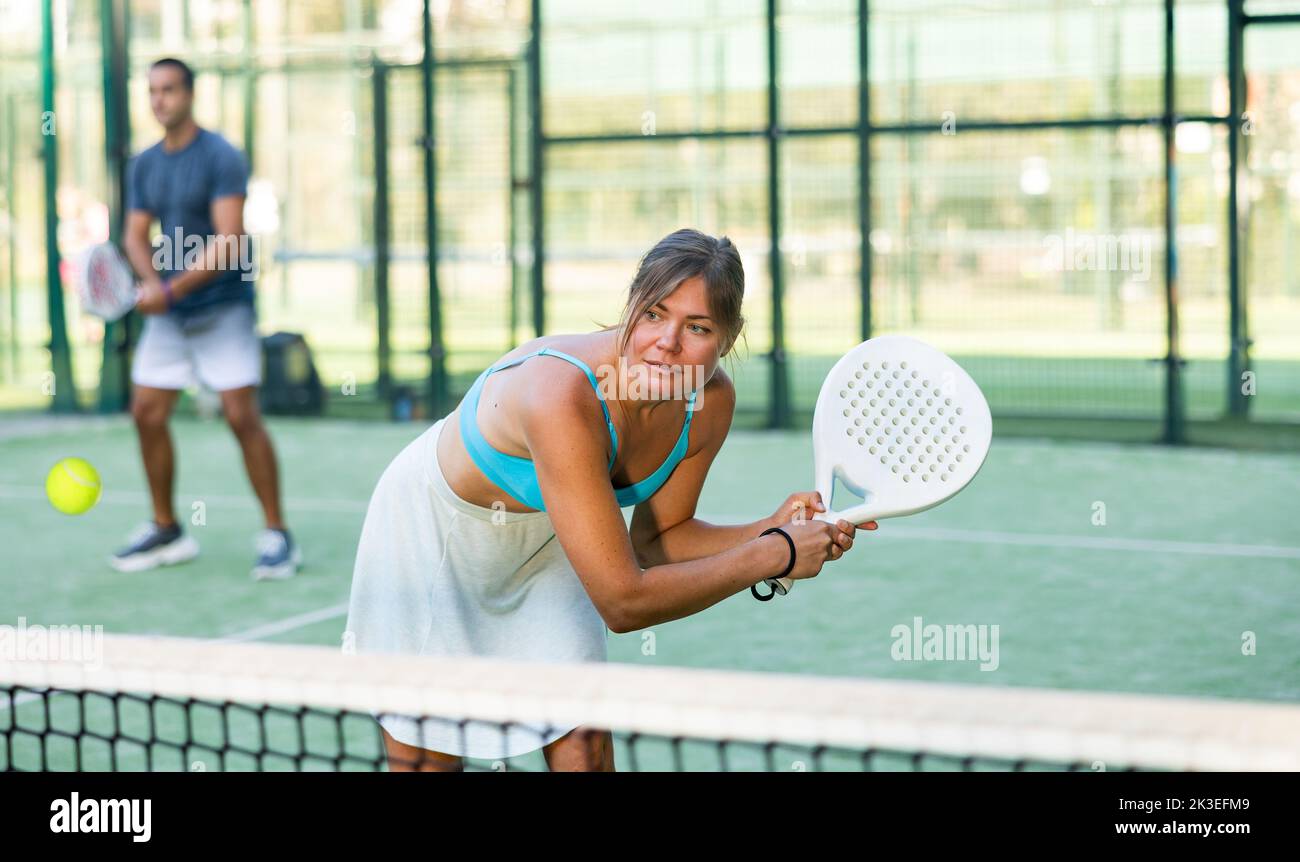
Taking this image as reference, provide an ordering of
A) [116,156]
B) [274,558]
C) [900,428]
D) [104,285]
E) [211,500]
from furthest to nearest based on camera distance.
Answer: [116,156] < [211,500] < [104,285] < [274,558] < [900,428]

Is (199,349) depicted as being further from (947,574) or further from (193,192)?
(947,574)

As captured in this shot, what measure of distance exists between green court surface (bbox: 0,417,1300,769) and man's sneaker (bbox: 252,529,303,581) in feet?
0.17

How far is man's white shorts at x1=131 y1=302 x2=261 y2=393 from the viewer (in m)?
5.85

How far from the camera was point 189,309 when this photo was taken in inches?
232

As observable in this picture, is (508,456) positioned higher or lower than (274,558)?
higher

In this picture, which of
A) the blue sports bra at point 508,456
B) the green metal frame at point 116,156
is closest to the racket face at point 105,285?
the green metal frame at point 116,156

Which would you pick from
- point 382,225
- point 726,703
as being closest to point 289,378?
point 382,225

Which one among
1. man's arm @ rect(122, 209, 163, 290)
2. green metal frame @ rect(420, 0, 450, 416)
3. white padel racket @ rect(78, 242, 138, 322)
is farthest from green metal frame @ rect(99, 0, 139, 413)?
man's arm @ rect(122, 209, 163, 290)

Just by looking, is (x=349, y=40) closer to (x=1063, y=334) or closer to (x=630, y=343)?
(x=1063, y=334)

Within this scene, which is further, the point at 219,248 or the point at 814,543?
the point at 219,248

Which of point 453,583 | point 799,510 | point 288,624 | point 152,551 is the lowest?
point 288,624

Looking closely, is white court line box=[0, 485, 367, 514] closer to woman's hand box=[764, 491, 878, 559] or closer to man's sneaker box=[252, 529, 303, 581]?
man's sneaker box=[252, 529, 303, 581]

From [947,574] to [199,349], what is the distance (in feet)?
8.53

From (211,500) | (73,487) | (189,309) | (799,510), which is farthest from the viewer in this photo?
(211,500)
